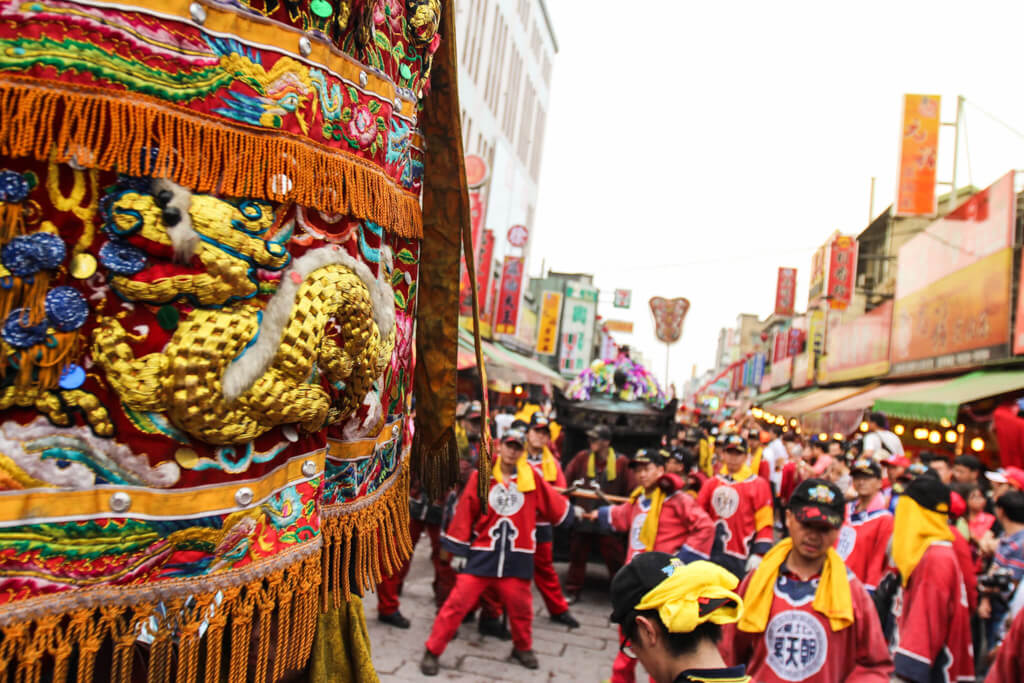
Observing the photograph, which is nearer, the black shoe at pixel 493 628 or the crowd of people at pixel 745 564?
the crowd of people at pixel 745 564

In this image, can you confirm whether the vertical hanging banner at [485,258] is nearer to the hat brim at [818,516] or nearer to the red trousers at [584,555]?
the red trousers at [584,555]

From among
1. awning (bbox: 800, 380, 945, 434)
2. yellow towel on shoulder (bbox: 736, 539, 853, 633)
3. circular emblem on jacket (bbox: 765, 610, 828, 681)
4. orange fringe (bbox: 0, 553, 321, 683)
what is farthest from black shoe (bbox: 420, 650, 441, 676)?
awning (bbox: 800, 380, 945, 434)

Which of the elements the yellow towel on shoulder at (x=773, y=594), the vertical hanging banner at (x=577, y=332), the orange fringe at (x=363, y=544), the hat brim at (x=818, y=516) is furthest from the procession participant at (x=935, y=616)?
the vertical hanging banner at (x=577, y=332)

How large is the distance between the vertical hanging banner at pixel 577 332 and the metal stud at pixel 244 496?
33869 mm

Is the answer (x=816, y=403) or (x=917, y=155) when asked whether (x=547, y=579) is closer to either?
(x=917, y=155)

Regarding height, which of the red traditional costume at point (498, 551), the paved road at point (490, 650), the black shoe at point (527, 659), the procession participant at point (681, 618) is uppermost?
the procession participant at point (681, 618)

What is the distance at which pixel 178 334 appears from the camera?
115 centimetres

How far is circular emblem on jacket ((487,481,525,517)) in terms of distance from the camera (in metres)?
6.03

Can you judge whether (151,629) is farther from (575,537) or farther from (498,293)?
(498,293)

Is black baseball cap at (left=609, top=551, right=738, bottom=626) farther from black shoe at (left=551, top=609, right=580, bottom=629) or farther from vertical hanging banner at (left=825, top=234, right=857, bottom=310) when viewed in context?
vertical hanging banner at (left=825, top=234, right=857, bottom=310)

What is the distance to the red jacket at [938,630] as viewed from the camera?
466 cm

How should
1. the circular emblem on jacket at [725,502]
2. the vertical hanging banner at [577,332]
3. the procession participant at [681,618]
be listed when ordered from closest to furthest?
the procession participant at [681,618] < the circular emblem on jacket at [725,502] < the vertical hanging banner at [577,332]

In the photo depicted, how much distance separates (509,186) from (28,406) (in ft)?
82.2

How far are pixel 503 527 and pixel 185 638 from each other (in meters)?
4.79
